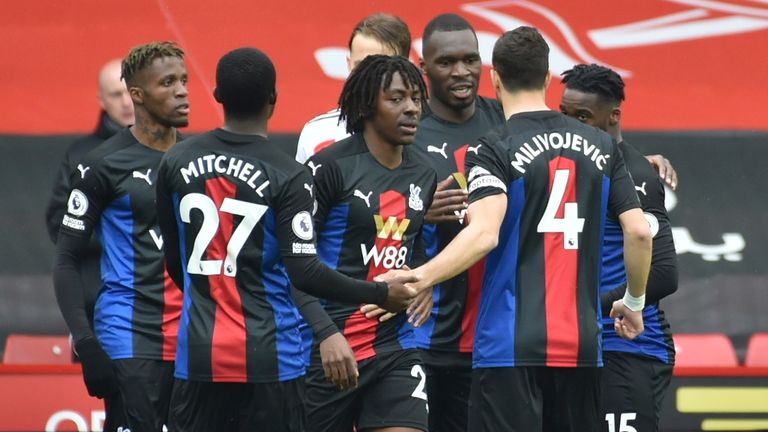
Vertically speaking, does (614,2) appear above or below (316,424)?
above

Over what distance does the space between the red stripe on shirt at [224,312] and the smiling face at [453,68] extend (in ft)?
5.87

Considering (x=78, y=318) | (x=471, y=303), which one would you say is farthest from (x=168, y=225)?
(x=471, y=303)

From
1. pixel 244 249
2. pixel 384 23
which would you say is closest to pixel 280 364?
pixel 244 249

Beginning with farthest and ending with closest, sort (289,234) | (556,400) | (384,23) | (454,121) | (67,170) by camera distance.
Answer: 1. (67,170)
2. (384,23)
3. (454,121)
4. (556,400)
5. (289,234)

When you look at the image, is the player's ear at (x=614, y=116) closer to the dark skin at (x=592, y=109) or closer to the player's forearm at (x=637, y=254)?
the dark skin at (x=592, y=109)

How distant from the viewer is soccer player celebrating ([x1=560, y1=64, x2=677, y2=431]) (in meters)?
6.64

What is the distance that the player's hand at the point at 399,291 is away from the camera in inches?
224

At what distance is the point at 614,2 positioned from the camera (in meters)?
9.52

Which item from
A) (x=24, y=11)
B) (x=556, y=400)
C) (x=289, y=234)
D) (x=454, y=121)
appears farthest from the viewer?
(x=24, y=11)

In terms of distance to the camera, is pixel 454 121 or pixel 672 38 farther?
pixel 672 38

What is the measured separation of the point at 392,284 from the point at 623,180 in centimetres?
105

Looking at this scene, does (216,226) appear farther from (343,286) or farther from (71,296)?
(71,296)

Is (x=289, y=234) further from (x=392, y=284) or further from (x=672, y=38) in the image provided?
(x=672, y=38)

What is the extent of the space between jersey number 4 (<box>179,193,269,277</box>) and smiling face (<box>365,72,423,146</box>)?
947 mm
